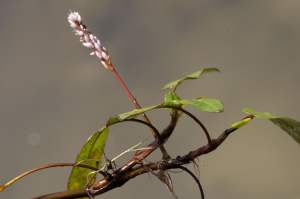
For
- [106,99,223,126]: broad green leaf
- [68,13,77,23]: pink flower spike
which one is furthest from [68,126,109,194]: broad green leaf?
[68,13,77,23]: pink flower spike

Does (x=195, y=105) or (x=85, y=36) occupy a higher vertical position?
(x=85, y=36)

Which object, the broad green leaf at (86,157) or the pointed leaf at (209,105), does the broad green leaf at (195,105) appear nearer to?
the pointed leaf at (209,105)

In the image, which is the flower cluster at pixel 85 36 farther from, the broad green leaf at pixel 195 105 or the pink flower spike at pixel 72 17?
the broad green leaf at pixel 195 105

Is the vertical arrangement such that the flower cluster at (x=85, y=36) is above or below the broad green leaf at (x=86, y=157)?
above

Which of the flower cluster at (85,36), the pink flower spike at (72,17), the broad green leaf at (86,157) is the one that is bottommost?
the broad green leaf at (86,157)

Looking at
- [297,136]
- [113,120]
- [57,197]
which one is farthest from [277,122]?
[57,197]

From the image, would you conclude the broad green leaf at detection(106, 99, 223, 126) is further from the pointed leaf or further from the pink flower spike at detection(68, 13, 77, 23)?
the pink flower spike at detection(68, 13, 77, 23)

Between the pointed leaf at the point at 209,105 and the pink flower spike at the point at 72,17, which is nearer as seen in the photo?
the pointed leaf at the point at 209,105

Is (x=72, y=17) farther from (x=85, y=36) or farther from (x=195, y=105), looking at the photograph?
(x=195, y=105)

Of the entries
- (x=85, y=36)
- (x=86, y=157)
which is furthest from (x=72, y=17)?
(x=86, y=157)

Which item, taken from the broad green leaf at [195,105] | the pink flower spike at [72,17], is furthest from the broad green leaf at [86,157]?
the pink flower spike at [72,17]

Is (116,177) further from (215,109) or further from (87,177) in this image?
(215,109)
